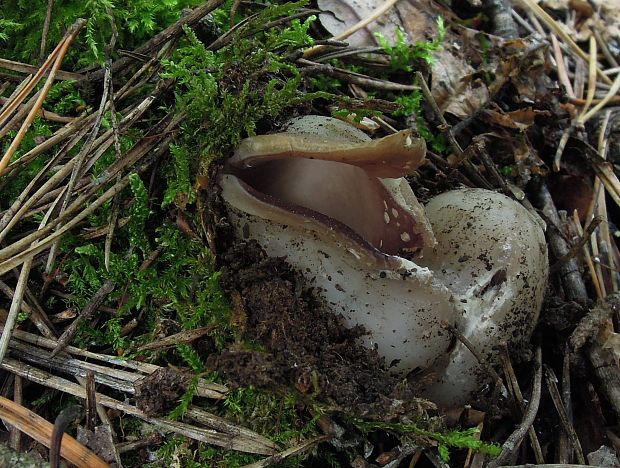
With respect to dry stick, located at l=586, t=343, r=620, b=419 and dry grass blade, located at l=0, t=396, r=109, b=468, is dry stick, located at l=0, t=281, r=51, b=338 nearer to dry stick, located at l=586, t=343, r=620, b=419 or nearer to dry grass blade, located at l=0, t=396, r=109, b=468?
dry grass blade, located at l=0, t=396, r=109, b=468

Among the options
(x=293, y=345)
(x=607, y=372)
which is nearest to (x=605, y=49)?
(x=607, y=372)

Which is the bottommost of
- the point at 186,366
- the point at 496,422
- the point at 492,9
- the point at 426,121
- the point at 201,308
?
the point at 496,422

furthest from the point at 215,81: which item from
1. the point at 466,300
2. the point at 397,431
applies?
the point at 397,431

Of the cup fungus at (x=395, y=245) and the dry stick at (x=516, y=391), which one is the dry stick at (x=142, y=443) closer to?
the cup fungus at (x=395, y=245)

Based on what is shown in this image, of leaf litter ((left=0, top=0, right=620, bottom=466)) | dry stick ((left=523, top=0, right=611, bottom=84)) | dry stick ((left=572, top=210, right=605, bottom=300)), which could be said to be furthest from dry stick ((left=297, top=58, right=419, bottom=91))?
dry stick ((left=523, top=0, right=611, bottom=84))

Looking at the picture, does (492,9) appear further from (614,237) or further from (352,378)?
(352,378)

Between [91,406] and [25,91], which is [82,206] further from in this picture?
[91,406]
